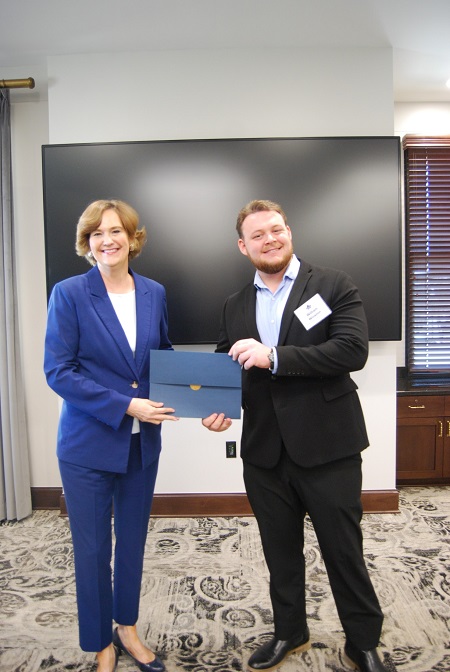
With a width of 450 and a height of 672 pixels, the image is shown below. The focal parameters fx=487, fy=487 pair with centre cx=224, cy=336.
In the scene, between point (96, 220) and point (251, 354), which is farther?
point (96, 220)

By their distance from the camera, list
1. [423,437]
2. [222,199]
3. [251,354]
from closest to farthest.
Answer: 1. [251,354]
2. [222,199]
3. [423,437]

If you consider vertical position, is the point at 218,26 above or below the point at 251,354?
above

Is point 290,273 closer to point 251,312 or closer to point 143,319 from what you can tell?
point 251,312

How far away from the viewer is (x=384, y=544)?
113 inches

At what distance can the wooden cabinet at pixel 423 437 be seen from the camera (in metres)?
3.71

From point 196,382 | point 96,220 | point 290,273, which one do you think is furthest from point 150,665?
point 96,220

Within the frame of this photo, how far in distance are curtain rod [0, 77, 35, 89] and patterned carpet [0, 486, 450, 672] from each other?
2.90 metres

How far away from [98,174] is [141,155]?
29 cm

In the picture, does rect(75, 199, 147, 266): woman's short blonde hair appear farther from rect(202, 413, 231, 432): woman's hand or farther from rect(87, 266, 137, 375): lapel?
rect(202, 413, 231, 432): woman's hand

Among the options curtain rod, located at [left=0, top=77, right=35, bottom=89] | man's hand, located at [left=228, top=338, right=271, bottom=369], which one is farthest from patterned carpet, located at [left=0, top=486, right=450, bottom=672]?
curtain rod, located at [left=0, top=77, right=35, bottom=89]

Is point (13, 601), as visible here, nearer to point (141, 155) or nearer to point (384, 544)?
point (384, 544)

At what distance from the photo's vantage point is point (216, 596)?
2.34m

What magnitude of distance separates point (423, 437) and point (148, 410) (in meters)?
2.79

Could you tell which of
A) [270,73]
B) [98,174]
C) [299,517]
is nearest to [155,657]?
[299,517]
